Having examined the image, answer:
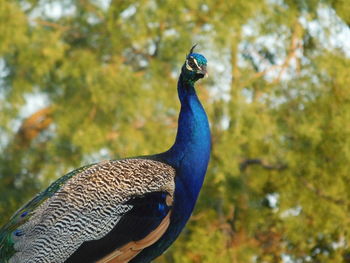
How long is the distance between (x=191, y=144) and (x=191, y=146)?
0.03 ft

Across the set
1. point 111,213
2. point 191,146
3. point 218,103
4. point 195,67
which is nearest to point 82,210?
point 111,213

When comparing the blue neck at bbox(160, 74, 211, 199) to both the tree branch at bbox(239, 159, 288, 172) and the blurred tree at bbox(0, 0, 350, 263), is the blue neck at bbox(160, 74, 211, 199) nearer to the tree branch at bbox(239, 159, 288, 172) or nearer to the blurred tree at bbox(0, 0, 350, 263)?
the blurred tree at bbox(0, 0, 350, 263)

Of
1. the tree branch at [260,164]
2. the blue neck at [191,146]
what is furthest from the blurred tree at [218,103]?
the blue neck at [191,146]

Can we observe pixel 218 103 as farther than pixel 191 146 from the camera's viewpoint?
Yes

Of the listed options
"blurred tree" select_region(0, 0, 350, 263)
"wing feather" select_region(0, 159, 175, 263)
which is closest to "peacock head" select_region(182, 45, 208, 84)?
"wing feather" select_region(0, 159, 175, 263)

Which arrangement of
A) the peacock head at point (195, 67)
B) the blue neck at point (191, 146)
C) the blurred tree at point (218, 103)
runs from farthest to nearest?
the blurred tree at point (218, 103) < the peacock head at point (195, 67) < the blue neck at point (191, 146)

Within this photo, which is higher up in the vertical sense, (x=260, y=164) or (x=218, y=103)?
(x=218, y=103)

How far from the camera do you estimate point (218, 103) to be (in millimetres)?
10984

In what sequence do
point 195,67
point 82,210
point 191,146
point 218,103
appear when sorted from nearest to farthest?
point 82,210 < point 191,146 < point 195,67 < point 218,103

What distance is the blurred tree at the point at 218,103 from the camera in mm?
10828

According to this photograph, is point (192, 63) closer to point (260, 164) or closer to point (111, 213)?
point (111, 213)

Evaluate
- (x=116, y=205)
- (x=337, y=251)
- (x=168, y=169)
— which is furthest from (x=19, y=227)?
(x=337, y=251)

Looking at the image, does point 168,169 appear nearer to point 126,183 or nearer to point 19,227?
point 126,183

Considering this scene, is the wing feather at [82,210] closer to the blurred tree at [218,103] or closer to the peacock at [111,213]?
the peacock at [111,213]
